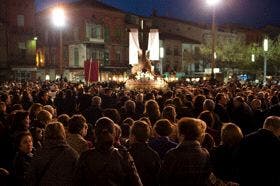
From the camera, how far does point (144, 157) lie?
5.58 m

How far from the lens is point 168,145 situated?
6.07m

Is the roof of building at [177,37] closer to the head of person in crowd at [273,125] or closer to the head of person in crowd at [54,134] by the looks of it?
the head of person in crowd at [273,125]

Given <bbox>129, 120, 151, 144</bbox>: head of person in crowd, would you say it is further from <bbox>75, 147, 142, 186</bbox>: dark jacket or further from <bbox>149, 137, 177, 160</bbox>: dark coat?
<bbox>75, 147, 142, 186</bbox>: dark jacket

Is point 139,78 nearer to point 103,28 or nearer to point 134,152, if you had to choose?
point 134,152

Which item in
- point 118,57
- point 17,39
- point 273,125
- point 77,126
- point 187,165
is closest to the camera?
point 187,165

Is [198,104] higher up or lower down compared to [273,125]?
lower down

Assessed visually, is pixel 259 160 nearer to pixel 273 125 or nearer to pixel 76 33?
pixel 273 125

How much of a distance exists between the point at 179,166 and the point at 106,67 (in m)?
54.2

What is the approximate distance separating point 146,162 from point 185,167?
75cm

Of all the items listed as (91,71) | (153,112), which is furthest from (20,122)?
(91,71)

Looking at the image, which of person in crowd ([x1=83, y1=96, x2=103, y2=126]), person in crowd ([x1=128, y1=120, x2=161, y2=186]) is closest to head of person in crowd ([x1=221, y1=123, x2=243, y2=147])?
person in crowd ([x1=128, y1=120, x2=161, y2=186])

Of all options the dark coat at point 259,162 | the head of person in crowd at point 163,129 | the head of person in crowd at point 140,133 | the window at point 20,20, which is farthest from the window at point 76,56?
the dark coat at point 259,162

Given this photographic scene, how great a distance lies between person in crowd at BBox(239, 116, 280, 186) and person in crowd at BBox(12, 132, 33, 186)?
2767 millimetres

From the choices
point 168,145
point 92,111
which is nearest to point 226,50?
point 92,111
